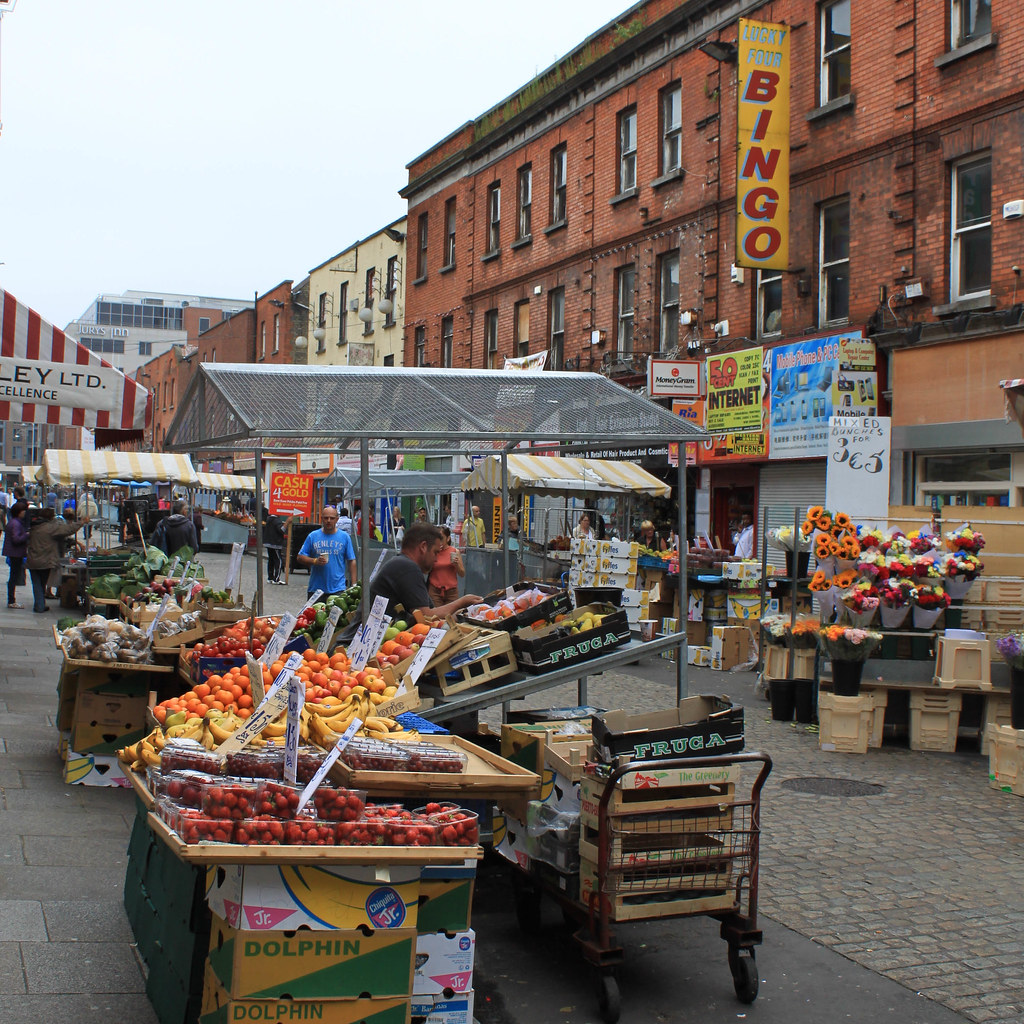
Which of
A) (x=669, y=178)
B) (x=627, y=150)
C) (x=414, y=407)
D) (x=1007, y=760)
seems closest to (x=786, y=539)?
(x=1007, y=760)

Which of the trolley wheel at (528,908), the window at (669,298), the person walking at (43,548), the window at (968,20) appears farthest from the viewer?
the window at (669,298)

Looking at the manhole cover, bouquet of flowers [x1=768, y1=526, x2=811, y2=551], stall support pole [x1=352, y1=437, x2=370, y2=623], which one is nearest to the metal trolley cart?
stall support pole [x1=352, y1=437, x2=370, y2=623]

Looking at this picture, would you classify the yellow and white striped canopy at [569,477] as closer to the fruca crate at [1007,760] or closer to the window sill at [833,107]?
the window sill at [833,107]

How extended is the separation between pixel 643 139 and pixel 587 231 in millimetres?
2483

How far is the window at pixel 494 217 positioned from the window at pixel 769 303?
10.6 meters

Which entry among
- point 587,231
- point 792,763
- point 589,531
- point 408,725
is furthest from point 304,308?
point 408,725

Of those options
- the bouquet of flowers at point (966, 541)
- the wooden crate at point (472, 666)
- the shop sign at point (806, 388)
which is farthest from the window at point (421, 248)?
the wooden crate at point (472, 666)

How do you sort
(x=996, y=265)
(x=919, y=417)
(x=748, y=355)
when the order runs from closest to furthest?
(x=996, y=265) < (x=919, y=417) < (x=748, y=355)

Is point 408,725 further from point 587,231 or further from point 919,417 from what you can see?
point 587,231

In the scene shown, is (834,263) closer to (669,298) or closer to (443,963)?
(669,298)

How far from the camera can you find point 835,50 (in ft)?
58.7

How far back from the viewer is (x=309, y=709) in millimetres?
4895

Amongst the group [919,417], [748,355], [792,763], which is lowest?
[792,763]

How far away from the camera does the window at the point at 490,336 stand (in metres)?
28.8
